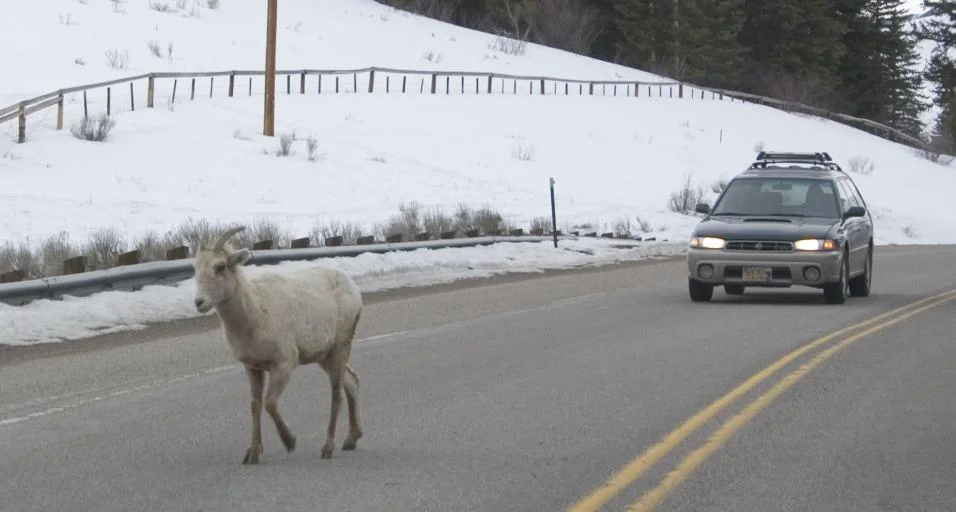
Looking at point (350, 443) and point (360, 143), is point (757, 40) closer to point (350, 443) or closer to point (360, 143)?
point (360, 143)

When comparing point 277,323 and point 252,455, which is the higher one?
point 277,323

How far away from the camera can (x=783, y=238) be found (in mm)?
19031

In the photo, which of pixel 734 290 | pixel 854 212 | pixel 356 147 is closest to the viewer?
pixel 854 212

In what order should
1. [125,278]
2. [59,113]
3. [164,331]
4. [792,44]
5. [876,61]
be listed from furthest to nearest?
[876,61] < [792,44] < [59,113] < [125,278] < [164,331]

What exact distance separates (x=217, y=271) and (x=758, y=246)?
38.0 ft

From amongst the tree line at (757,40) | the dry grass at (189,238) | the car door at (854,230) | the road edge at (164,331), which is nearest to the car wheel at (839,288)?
the car door at (854,230)

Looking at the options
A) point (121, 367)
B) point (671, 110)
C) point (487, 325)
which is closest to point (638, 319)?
point (487, 325)

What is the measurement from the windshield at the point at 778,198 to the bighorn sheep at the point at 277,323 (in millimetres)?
11588

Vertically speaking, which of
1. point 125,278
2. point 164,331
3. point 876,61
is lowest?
point 164,331

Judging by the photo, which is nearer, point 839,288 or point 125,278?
point 125,278

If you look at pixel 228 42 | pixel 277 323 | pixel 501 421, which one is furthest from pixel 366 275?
pixel 228 42

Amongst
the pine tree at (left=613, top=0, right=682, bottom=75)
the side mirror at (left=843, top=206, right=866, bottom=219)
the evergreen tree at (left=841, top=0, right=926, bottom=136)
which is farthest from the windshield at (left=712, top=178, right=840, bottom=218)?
the evergreen tree at (left=841, top=0, right=926, bottom=136)

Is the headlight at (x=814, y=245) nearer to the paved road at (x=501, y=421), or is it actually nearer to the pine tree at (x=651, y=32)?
the paved road at (x=501, y=421)

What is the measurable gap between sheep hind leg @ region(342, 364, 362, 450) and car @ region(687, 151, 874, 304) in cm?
1028
